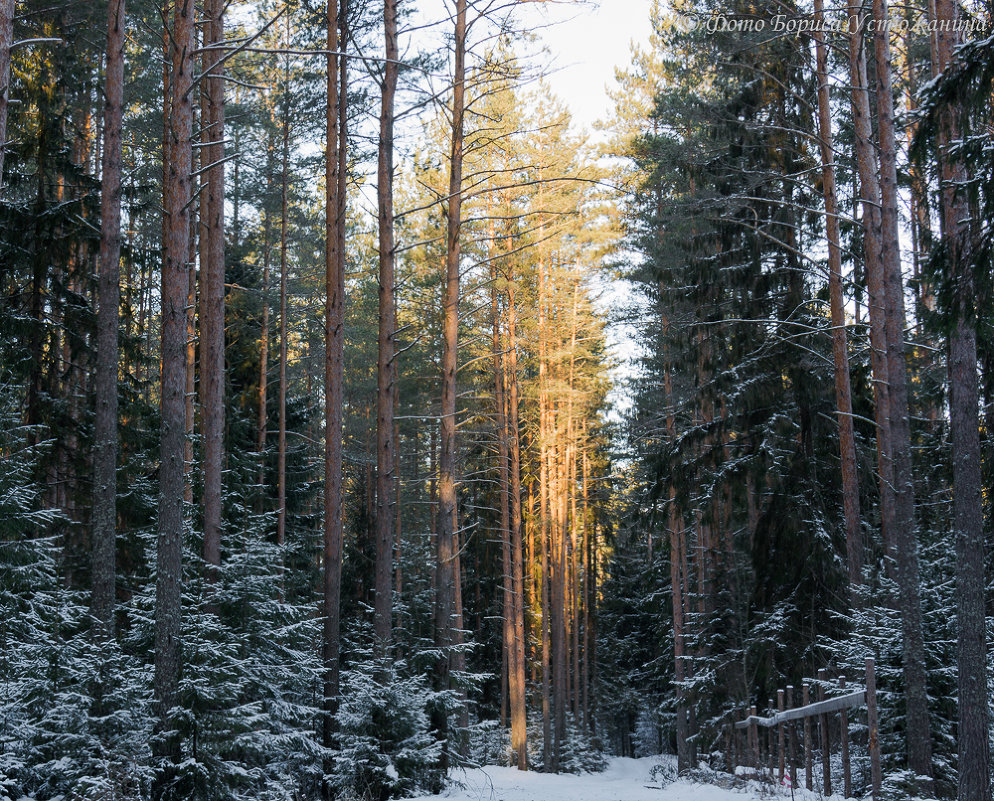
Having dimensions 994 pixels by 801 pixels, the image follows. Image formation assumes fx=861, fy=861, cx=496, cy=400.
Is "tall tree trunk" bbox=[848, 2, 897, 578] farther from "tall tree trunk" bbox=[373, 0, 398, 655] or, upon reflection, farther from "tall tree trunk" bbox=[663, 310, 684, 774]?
"tall tree trunk" bbox=[663, 310, 684, 774]

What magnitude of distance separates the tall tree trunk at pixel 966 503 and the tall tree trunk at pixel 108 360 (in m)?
9.22

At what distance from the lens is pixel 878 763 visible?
9.25 metres

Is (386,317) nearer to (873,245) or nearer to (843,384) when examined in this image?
(873,245)

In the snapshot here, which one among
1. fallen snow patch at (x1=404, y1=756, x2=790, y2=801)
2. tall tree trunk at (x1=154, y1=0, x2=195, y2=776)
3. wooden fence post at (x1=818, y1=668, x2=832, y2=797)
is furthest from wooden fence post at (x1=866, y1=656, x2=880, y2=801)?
tall tree trunk at (x1=154, y1=0, x2=195, y2=776)

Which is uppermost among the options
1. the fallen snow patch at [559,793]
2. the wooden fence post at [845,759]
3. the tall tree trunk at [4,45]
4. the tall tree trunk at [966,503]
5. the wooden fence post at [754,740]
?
the tall tree trunk at [4,45]

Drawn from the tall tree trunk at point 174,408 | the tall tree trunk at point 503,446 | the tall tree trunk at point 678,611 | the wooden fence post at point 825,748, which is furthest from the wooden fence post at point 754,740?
the tall tree trunk at point 503,446

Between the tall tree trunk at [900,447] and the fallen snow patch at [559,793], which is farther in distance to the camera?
the fallen snow patch at [559,793]

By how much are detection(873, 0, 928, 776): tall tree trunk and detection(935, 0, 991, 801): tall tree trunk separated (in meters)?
1.30

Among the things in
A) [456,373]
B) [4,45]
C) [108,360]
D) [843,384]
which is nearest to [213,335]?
[108,360]

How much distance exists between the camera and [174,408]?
8789mm

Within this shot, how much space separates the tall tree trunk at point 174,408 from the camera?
8.19m

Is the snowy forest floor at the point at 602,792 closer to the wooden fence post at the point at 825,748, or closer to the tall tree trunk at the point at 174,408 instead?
the wooden fence post at the point at 825,748

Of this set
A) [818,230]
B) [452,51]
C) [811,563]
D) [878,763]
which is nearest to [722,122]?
[818,230]

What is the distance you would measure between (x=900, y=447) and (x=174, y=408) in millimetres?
8707
